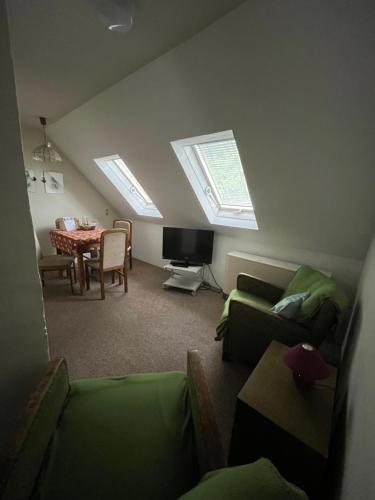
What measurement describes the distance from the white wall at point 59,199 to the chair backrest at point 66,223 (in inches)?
9.5

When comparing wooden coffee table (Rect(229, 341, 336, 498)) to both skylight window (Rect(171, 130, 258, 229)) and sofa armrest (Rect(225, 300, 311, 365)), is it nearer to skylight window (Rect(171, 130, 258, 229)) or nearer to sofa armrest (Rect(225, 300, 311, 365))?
sofa armrest (Rect(225, 300, 311, 365))

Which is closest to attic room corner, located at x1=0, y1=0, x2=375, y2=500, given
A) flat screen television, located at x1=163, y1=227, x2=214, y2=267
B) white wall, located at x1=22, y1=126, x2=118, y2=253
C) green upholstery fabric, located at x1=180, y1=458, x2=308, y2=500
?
green upholstery fabric, located at x1=180, y1=458, x2=308, y2=500

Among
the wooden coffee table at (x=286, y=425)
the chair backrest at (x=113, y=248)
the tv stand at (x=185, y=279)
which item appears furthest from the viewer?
the tv stand at (x=185, y=279)

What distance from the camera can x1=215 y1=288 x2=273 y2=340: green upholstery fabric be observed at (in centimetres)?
169

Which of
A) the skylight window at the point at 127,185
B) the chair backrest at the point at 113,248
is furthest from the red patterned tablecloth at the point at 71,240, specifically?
the skylight window at the point at 127,185

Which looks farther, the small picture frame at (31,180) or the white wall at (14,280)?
the small picture frame at (31,180)

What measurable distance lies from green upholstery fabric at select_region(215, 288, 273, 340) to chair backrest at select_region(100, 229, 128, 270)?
5.33ft

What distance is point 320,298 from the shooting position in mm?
1348

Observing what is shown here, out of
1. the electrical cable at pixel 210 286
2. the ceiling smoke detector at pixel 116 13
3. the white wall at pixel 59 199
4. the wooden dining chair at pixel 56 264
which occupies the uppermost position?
the ceiling smoke detector at pixel 116 13

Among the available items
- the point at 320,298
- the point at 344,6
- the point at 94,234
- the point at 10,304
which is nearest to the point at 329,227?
the point at 320,298

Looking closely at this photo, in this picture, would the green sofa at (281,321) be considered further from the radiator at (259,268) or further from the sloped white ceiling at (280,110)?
the sloped white ceiling at (280,110)

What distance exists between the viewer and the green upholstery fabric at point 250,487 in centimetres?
40

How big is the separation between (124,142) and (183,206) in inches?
44.1

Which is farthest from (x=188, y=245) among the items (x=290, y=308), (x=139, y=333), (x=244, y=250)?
(x=290, y=308)
